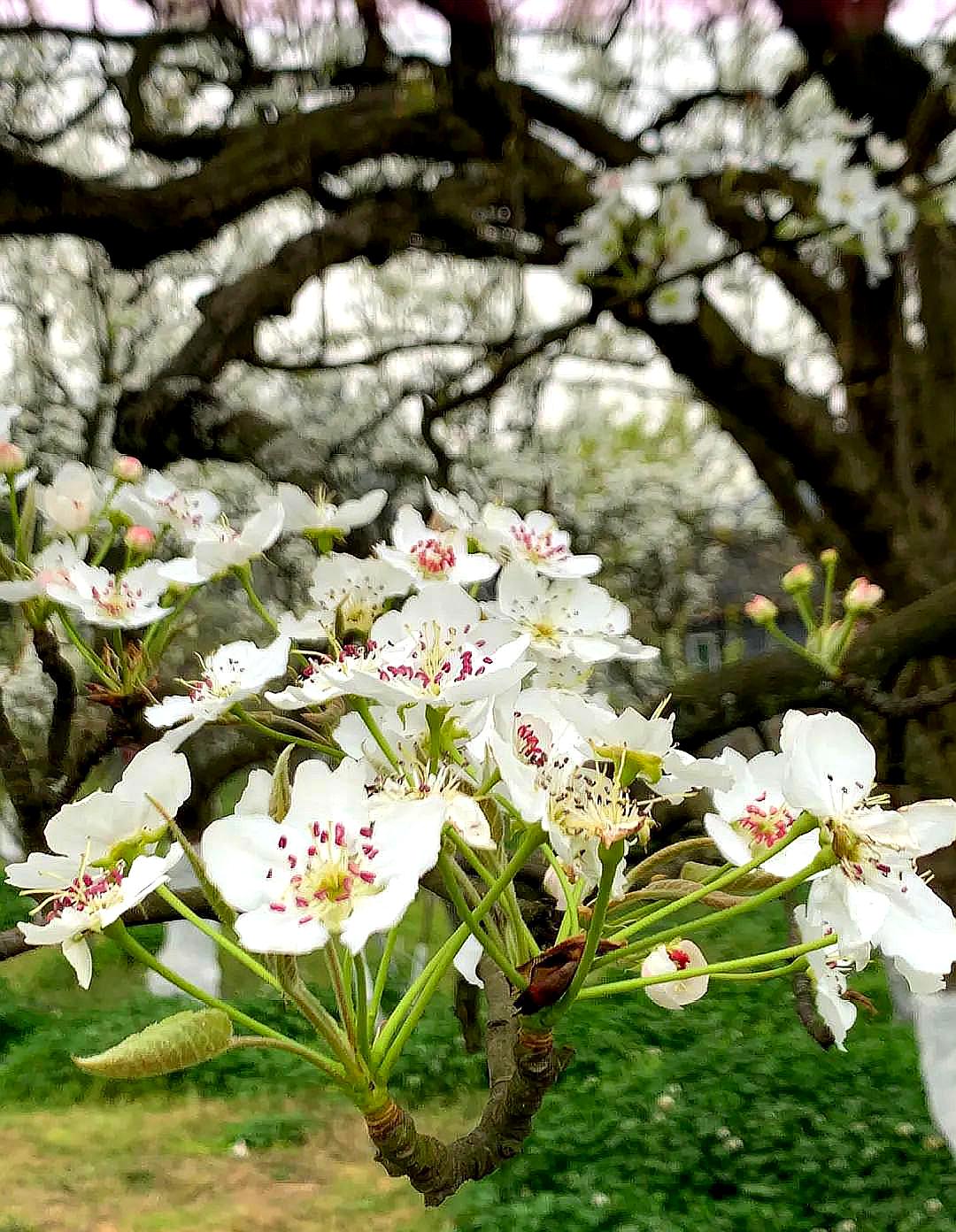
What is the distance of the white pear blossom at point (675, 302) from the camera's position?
237 cm

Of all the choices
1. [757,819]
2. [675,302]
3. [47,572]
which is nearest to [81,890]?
[757,819]

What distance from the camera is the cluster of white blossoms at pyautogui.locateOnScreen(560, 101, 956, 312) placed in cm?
218

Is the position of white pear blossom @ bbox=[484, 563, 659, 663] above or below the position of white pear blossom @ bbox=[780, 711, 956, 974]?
above

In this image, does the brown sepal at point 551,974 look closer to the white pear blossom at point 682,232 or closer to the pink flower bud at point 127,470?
the pink flower bud at point 127,470

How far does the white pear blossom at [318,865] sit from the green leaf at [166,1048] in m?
0.05

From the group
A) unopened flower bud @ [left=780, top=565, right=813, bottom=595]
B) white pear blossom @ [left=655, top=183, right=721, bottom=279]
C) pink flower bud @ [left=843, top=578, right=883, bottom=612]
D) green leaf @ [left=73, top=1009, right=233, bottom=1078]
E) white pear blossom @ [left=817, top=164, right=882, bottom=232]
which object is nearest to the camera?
green leaf @ [left=73, top=1009, right=233, bottom=1078]

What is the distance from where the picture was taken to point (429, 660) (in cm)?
53

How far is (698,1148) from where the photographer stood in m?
2.68

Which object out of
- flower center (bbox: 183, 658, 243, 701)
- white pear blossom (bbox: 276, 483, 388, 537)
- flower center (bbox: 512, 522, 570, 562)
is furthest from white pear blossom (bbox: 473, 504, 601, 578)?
flower center (bbox: 183, 658, 243, 701)

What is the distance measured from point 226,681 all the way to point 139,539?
315 millimetres

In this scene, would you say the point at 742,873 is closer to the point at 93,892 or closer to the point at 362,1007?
the point at 362,1007

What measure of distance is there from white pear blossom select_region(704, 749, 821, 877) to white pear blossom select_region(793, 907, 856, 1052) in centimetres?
5

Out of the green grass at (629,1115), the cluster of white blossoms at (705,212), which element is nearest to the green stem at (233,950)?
the cluster of white blossoms at (705,212)

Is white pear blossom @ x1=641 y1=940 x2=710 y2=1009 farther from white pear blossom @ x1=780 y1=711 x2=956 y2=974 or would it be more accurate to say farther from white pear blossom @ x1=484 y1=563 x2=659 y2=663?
white pear blossom @ x1=484 y1=563 x2=659 y2=663
